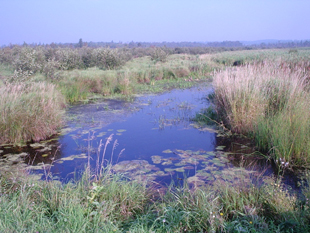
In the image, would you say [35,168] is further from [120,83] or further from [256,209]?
[120,83]

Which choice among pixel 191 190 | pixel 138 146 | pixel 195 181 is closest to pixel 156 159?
pixel 138 146

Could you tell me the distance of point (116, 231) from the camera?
8.93ft

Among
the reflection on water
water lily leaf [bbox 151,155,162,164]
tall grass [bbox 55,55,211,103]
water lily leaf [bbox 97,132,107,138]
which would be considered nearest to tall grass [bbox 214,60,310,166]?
the reflection on water

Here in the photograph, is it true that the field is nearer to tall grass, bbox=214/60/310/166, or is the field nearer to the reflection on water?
tall grass, bbox=214/60/310/166

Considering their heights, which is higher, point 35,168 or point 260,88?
point 260,88

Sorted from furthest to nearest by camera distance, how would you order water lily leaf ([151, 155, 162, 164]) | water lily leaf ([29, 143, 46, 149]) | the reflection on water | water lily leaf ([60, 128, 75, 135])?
water lily leaf ([60, 128, 75, 135]) < water lily leaf ([29, 143, 46, 149]) < water lily leaf ([151, 155, 162, 164]) < the reflection on water

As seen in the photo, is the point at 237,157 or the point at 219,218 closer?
the point at 219,218

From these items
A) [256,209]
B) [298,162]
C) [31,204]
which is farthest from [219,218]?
[298,162]

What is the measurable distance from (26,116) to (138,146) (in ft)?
8.60

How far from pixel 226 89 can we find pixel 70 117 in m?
4.56

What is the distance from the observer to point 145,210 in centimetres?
338

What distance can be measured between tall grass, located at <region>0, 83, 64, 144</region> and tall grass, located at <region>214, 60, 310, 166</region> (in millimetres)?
4240

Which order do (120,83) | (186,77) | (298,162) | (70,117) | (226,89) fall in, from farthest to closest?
(186,77), (120,83), (70,117), (226,89), (298,162)

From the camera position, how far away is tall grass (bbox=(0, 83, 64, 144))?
5969 mm
